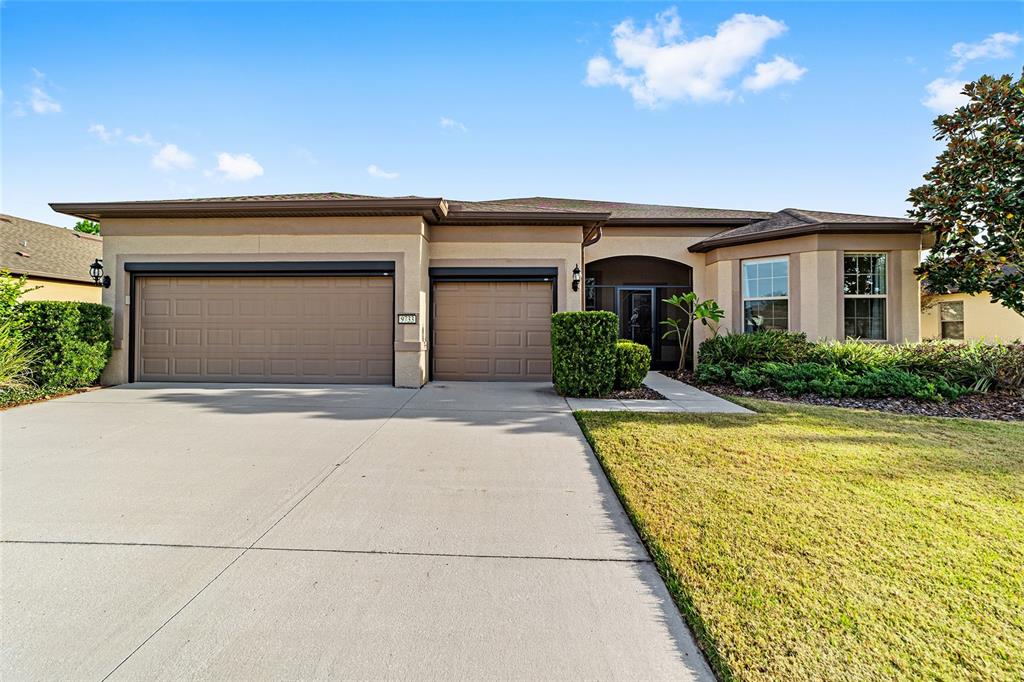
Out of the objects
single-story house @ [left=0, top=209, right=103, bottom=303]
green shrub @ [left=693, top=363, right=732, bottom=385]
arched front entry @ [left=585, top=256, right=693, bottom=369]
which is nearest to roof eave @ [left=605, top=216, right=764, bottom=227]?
arched front entry @ [left=585, top=256, right=693, bottom=369]

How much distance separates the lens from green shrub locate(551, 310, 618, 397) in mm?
7867

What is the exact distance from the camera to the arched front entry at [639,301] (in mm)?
12859

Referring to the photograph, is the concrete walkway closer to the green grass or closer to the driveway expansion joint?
the green grass

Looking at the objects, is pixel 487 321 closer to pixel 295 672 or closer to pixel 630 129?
pixel 630 129

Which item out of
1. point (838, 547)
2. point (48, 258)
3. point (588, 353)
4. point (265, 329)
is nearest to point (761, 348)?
point (588, 353)

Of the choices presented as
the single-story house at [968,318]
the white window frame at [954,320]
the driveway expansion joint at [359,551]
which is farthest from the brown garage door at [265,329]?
the white window frame at [954,320]

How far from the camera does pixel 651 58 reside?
8.78 metres

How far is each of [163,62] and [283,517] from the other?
394 inches

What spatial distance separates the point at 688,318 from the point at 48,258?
2143 cm

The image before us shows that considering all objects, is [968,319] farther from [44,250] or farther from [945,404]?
[44,250]

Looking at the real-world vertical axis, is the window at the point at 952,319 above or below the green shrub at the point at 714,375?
above

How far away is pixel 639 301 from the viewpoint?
1297 cm

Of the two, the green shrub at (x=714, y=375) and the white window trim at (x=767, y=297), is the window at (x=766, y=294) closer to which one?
the white window trim at (x=767, y=297)

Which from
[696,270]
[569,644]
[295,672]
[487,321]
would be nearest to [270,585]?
[295,672]
